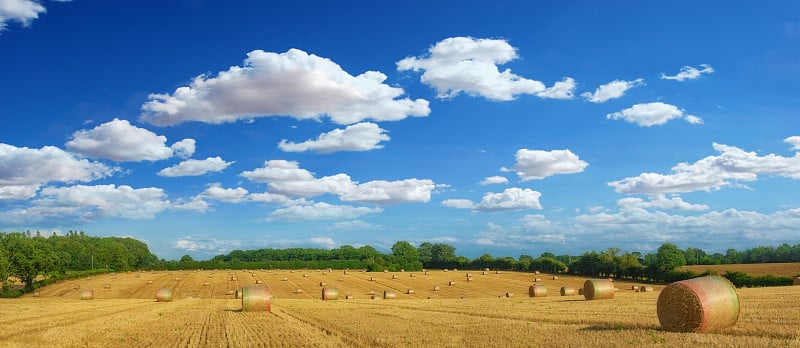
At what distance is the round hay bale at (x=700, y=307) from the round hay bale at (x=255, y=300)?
70.6 feet

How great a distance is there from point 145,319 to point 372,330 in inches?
536

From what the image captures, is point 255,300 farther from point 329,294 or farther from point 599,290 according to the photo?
point 599,290

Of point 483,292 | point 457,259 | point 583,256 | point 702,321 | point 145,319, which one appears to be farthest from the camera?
point 457,259

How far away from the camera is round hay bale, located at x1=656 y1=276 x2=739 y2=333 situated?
710 inches

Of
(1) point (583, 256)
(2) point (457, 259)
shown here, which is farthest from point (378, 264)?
(1) point (583, 256)

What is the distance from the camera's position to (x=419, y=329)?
21.2 meters

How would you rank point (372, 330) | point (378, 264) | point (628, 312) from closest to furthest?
point (372, 330) < point (628, 312) < point (378, 264)

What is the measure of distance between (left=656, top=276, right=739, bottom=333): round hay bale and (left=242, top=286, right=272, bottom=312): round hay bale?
70.6ft

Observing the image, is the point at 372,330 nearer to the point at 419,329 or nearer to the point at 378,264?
the point at 419,329

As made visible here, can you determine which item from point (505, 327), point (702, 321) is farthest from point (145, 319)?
point (702, 321)

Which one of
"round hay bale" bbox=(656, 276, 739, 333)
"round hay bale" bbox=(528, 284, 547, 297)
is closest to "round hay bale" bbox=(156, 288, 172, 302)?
"round hay bale" bbox=(528, 284, 547, 297)

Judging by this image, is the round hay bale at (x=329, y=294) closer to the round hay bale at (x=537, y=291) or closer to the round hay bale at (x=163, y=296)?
the round hay bale at (x=163, y=296)

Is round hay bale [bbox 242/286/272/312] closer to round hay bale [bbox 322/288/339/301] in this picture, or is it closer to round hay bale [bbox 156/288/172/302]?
round hay bale [bbox 322/288/339/301]

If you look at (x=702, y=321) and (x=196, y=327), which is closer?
(x=702, y=321)
